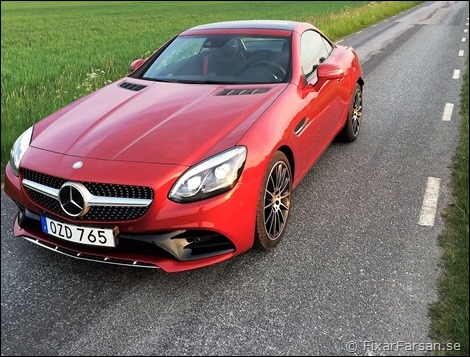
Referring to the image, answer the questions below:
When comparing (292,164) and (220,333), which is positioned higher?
(292,164)

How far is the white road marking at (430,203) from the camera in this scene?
12.5 ft

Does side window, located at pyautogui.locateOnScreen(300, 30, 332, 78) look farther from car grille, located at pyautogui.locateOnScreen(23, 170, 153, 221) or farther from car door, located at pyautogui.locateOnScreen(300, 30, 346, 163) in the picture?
car grille, located at pyautogui.locateOnScreen(23, 170, 153, 221)

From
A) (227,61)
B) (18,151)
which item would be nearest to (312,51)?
(227,61)

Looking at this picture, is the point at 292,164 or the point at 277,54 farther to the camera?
the point at 277,54

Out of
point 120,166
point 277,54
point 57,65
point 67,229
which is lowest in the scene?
point 57,65

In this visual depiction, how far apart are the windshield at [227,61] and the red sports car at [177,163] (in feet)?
0.05

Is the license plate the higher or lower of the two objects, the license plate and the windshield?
the lower

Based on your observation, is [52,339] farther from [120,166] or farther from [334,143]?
[334,143]

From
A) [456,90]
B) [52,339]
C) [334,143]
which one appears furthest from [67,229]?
[456,90]

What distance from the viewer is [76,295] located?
9.51ft

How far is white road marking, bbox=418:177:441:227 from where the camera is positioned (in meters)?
3.81

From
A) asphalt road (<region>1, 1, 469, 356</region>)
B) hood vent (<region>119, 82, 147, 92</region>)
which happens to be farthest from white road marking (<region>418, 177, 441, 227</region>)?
hood vent (<region>119, 82, 147, 92</region>)

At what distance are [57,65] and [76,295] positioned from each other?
8.70 meters

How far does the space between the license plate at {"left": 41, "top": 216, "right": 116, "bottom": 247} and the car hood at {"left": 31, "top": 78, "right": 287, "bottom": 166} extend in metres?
0.44
